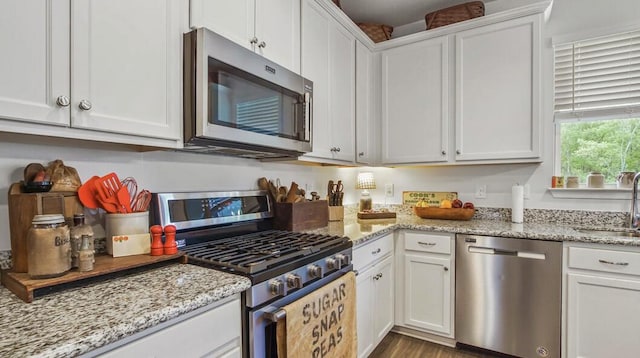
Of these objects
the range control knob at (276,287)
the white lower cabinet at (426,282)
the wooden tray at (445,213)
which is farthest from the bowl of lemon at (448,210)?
the range control knob at (276,287)

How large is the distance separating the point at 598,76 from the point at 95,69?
10.0 feet

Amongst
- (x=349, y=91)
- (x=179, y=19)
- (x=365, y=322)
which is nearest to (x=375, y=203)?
(x=349, y=91)

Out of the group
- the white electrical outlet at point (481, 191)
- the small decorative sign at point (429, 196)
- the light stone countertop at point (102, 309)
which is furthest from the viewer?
the small decorative sign at point (429, 196)

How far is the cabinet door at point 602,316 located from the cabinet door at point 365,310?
1.16m

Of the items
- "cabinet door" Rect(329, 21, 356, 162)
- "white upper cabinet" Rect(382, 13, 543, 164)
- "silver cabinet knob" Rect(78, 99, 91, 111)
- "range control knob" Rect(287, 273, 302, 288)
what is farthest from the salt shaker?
"white upper cabinet" Rect(382, 13, 543, 164)

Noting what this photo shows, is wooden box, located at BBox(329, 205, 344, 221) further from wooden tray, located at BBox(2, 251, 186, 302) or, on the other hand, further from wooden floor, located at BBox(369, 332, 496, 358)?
wooden tray, located at BBox(2, 251, 186, 302)

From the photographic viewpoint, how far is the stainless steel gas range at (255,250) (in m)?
1.10

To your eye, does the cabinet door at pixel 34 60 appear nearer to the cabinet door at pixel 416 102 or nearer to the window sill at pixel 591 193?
the cabinet door at pixel 416 102

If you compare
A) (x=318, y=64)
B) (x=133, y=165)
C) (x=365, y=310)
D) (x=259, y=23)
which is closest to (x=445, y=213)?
(x=365, y=310)

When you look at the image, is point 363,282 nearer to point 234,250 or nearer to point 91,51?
point 234,250

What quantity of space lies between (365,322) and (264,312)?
1.05 meters

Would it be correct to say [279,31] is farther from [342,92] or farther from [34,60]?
[34,60]

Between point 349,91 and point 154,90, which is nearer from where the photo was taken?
point 154,90

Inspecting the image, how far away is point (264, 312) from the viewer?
3.65 ft
